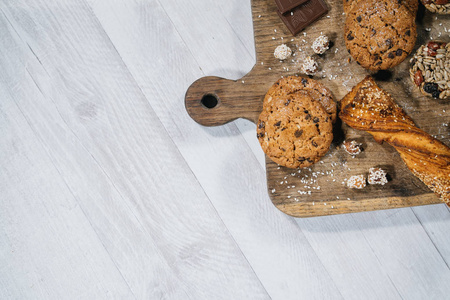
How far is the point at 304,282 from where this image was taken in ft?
6.08

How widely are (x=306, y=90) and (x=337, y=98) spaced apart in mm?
153

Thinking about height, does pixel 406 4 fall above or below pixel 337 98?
above

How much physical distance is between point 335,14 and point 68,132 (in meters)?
1.39

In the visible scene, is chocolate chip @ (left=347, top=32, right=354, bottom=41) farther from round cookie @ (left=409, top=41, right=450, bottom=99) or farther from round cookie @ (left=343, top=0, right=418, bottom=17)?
round cookie @ (left=409, top=41, right=450, bottom=99)

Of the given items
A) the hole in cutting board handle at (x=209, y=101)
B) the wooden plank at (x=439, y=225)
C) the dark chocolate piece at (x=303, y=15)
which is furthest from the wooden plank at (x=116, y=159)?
the wooden plank at (x=439, y=225)

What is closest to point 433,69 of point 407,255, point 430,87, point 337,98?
point 430,87

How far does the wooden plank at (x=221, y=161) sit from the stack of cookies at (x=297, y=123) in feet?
1.08

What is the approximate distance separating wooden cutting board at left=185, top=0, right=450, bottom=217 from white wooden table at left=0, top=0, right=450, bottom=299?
0.23m

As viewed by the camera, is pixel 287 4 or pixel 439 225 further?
pixel 439 225

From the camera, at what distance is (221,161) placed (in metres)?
1.88

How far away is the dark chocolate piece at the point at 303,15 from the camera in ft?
A: 5.21

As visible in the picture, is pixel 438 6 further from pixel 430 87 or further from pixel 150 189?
pixel 150 189

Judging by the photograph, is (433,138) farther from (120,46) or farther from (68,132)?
(68,132)

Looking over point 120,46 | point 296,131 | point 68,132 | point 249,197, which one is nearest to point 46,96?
point 68,132
